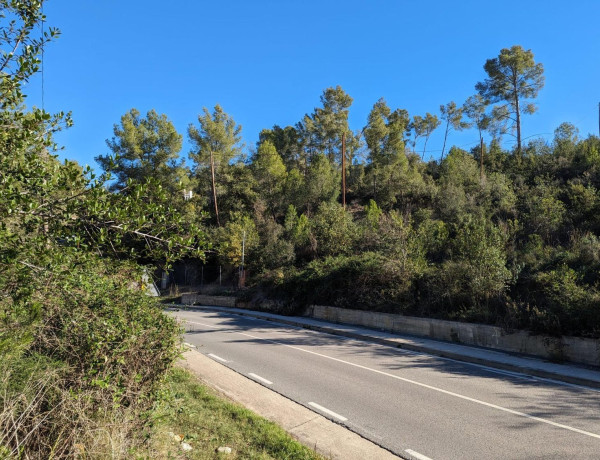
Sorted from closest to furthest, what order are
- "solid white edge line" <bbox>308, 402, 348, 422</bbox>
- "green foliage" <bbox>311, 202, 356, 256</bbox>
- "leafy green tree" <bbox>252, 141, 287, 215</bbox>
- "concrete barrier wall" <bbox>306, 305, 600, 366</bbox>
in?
"solid white edge line" <bbox>308, 402, 348, 422</bbox> < "concrete barrier wall" <bbox>306, 305, 600, 366</bbox> < "green foliage" <bbox>311, 202, 356, 256</bbox> < "leafy green tree" <bbox>252, 141, 287, 215</bbox>

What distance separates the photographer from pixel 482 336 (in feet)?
42.8

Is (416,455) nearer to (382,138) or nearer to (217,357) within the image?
(217,357)

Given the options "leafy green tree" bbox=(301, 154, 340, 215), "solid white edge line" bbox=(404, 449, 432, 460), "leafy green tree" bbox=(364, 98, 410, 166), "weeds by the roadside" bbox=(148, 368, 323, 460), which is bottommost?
"solid white edge line" bbox=(404, 449, 432, 460)

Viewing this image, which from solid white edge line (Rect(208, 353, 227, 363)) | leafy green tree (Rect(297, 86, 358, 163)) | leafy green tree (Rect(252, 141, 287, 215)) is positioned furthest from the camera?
leafy green tree (Rect(297, 86, 358, 163))

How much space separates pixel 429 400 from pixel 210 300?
85.4 ft

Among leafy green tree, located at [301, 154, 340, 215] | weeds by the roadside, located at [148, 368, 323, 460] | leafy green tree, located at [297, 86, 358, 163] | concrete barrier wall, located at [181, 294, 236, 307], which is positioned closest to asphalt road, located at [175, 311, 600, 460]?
weeds by the roadside, located at [148, 368, 323, 460]

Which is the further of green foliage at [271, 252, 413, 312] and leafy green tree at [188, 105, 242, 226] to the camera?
leafy green tree at [188, 105, 242, 226]

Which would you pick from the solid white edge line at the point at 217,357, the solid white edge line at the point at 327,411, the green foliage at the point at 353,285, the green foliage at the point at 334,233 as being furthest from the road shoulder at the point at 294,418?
the green foliage at the point at 334,233

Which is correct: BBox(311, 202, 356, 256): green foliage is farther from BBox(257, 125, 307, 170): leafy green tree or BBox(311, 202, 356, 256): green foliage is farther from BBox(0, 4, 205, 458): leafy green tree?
BBox(257, 125, 307, 170): leafy green tree

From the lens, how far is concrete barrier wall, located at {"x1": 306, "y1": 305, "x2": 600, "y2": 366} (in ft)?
34.6

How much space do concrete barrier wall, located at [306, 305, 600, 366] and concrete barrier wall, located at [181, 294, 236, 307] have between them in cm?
1174

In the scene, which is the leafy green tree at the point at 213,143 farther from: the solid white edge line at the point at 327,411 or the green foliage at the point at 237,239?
the solid white edge line at the point at 327,411

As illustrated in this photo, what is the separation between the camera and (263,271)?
30.5m

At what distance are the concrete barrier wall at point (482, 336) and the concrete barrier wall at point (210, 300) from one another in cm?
1174
